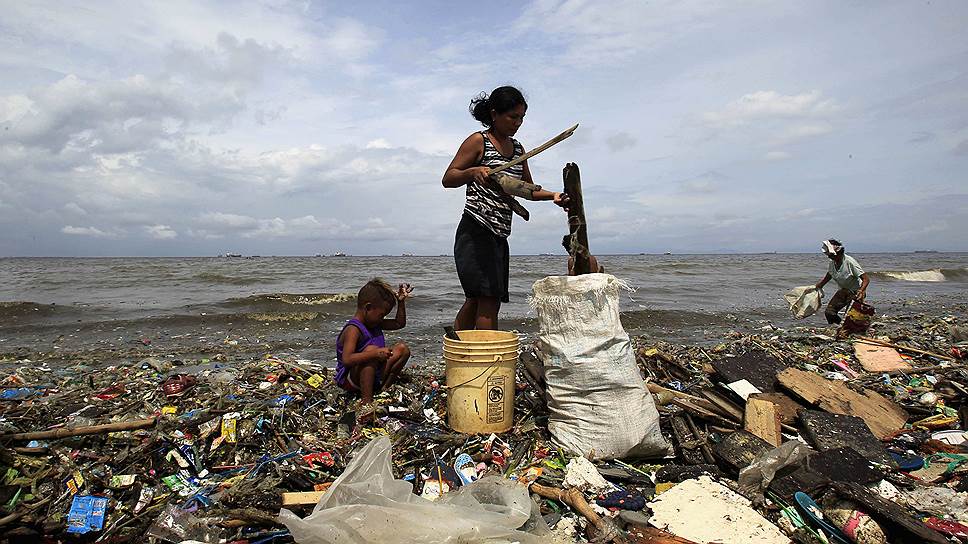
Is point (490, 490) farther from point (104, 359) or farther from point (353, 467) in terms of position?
point (104, 359)

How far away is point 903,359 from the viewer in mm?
5664

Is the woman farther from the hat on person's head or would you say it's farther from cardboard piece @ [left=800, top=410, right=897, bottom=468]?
the hat on person's head

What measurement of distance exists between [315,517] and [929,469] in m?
3.48

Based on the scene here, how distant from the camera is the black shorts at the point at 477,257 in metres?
3.85

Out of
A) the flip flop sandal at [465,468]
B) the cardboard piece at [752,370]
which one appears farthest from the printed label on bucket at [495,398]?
the cardboard piece at [752,370]

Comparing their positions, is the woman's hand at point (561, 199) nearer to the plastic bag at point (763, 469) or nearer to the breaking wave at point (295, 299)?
the plastic bag at point (763, 469)

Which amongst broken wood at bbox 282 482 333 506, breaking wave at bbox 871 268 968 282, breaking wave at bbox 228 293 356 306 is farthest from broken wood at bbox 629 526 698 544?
breaking wave at bbox 871 268 968 282

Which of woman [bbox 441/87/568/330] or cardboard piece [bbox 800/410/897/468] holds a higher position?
woman [bbox 441/87/568/330]

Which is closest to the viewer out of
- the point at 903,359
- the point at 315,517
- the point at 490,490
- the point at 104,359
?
the point at 315,517

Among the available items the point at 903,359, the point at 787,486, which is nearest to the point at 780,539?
the point at 787,486

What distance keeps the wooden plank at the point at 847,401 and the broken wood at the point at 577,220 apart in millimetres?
1891

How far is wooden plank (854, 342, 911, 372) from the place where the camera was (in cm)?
549

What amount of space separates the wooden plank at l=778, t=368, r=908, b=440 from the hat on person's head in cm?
571

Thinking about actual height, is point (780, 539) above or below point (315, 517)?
below
